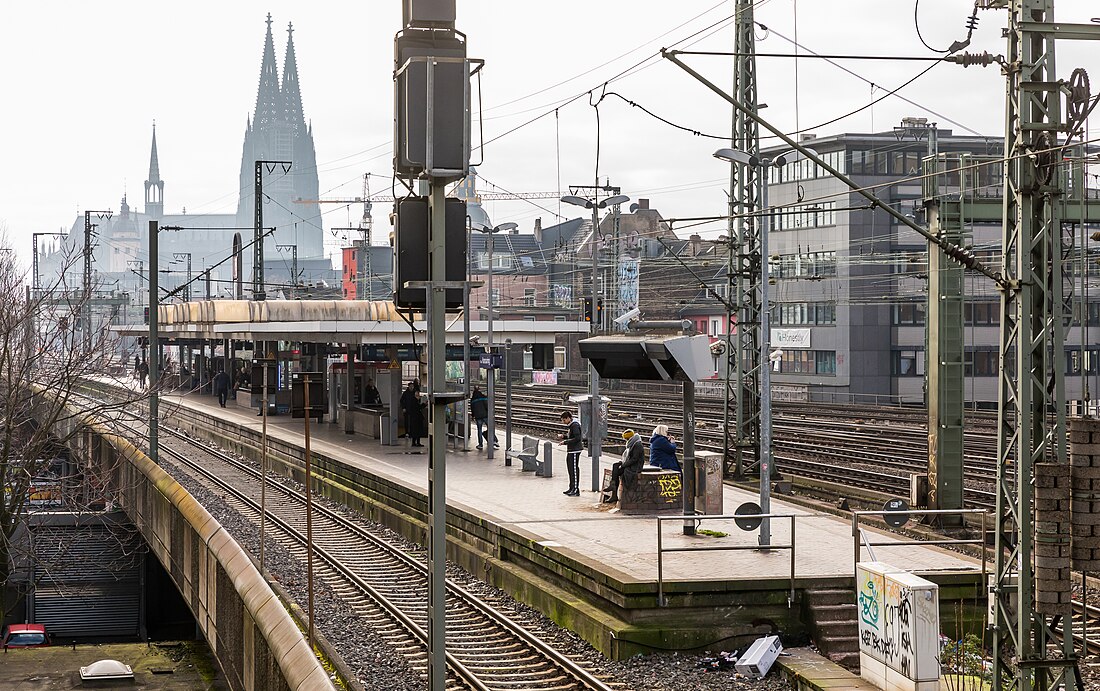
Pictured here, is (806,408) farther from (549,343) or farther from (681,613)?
(681,613)

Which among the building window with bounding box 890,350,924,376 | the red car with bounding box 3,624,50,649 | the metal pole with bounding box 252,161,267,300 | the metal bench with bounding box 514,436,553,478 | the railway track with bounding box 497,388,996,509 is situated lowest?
the red car with bounding box 3,624,50,649

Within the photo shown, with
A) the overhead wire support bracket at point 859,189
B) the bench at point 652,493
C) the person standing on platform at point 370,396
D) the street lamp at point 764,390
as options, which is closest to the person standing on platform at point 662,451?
the bench at point 652,493

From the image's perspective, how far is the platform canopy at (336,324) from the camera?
30406 millimetres

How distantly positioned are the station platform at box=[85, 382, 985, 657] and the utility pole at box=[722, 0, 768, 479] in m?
2.04

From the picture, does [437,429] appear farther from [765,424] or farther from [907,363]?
[907,363]

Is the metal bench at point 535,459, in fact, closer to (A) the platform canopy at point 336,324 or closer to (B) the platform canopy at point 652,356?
(A) the platform canopy at point 336,324

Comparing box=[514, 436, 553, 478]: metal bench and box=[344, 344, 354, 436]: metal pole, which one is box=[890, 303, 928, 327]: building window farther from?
box=[514, 436, 553, 478]: metal bench

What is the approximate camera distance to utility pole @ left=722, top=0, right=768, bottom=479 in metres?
22.8

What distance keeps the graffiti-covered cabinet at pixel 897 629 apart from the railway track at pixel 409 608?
2.55 metres

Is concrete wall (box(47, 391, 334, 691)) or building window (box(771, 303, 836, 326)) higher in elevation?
building window (box(771, 303, 836, 326))

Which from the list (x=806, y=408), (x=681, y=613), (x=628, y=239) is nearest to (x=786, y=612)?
(x=681, y=613)

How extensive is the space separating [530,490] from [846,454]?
11935 millimetres

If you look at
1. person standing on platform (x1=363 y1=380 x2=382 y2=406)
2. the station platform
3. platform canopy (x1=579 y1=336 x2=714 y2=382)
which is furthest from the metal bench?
person standing on platform (x1=363 y1=380 x2=382 y2=406)

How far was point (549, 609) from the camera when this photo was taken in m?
14.8
